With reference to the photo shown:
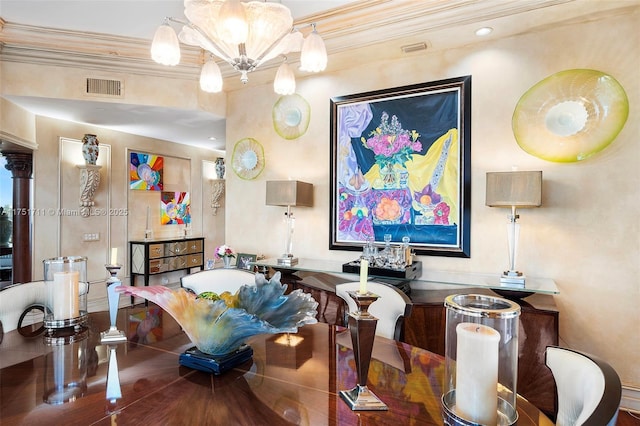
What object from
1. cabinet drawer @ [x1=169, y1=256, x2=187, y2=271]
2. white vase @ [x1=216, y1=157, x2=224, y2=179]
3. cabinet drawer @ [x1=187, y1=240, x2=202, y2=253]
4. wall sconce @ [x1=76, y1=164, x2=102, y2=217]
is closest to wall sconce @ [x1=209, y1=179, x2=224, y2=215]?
white vase @ [x1=216, y1=157, x2=224, y2=179]

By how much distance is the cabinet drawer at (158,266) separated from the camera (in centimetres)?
526

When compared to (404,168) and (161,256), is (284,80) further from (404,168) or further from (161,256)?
(161,256)

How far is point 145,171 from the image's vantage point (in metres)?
5.49

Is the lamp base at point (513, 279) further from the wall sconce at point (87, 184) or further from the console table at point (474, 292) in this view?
the wall sconce at point (87, 184)

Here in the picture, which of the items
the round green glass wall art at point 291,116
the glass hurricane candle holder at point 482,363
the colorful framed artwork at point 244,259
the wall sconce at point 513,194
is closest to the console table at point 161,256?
the colorful framed artwork at point 244,259

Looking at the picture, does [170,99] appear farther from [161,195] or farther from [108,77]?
[161,195]

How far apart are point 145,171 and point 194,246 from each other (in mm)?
1485

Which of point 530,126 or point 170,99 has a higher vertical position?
point 170,99

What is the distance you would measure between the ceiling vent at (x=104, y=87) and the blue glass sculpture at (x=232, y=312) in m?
3.26

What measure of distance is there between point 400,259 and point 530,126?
146 centimetres

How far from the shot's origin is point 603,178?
2508 millimetres

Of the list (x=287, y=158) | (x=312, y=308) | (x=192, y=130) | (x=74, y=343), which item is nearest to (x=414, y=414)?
(x=312, y=308)

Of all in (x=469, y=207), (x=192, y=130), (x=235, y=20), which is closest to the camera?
→ (x=235, y=20)

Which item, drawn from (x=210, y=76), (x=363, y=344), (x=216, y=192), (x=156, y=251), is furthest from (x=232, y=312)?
(x=216, y=192)
